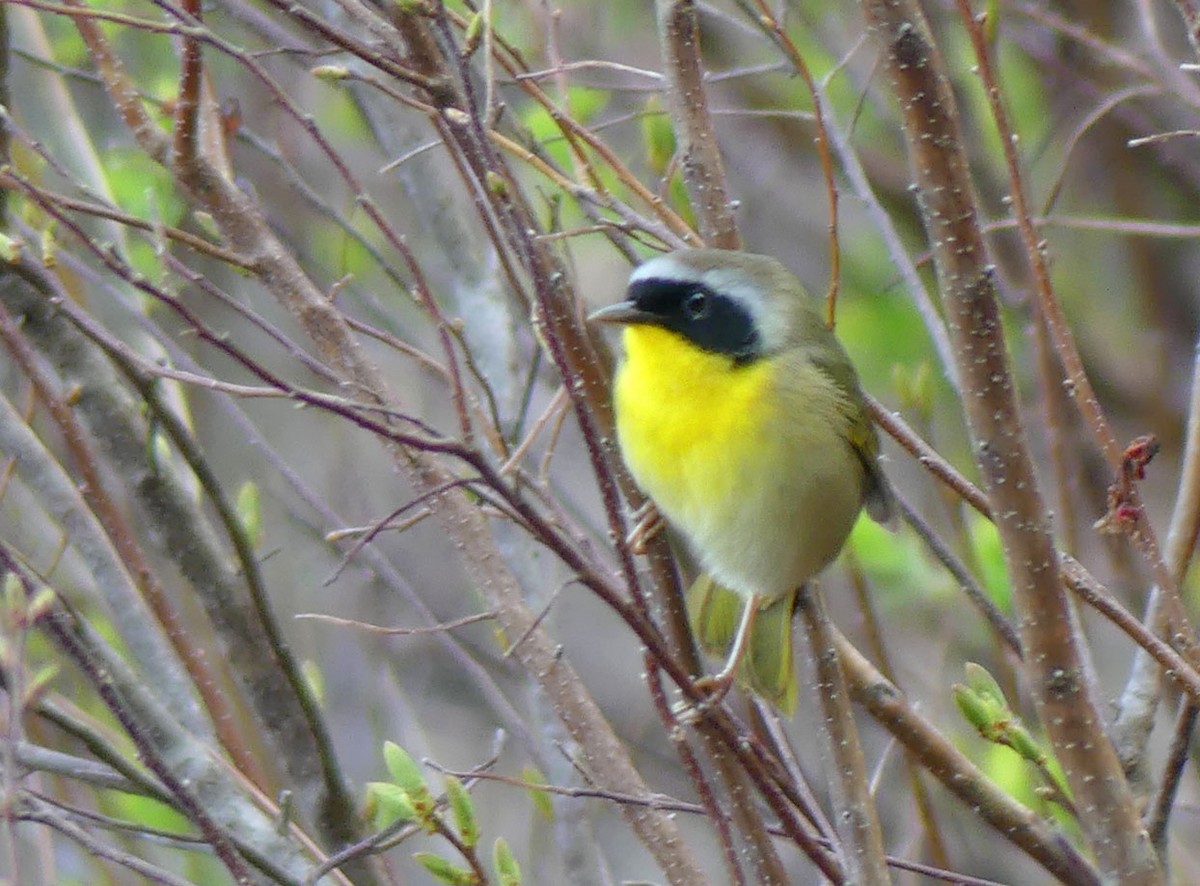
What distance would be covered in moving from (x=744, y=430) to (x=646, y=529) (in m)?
0.42

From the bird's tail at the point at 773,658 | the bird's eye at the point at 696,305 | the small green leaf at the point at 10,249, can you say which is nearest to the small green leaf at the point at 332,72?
the small green leaf at the point at 10,249

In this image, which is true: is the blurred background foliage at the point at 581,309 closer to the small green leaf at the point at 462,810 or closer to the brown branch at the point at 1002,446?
the small green leaf at the point at 462,810

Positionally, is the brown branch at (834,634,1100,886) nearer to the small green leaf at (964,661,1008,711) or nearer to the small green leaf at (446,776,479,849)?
the small green leaf at (964,661,1008,711)

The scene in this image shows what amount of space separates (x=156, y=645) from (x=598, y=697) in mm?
3747

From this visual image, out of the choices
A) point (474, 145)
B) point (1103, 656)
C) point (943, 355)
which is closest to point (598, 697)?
point (1103, 656)

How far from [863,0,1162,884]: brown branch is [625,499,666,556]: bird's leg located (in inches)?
22.9

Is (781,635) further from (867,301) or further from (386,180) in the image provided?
(386,180)

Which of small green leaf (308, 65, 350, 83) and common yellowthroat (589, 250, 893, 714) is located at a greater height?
small green leaf (308, 65, 350, 83)

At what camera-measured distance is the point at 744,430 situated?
2.54 metres

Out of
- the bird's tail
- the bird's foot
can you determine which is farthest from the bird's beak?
the bird's foot

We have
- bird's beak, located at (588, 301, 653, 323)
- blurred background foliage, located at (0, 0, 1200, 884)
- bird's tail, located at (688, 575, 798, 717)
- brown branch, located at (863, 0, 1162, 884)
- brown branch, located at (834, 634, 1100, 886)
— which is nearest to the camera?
brown branch, located at (863, 0, 1162, 884)

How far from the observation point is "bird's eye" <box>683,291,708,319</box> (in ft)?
8.15

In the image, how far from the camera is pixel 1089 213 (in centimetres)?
580

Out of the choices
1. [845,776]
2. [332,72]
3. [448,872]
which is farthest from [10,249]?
[845,776]
